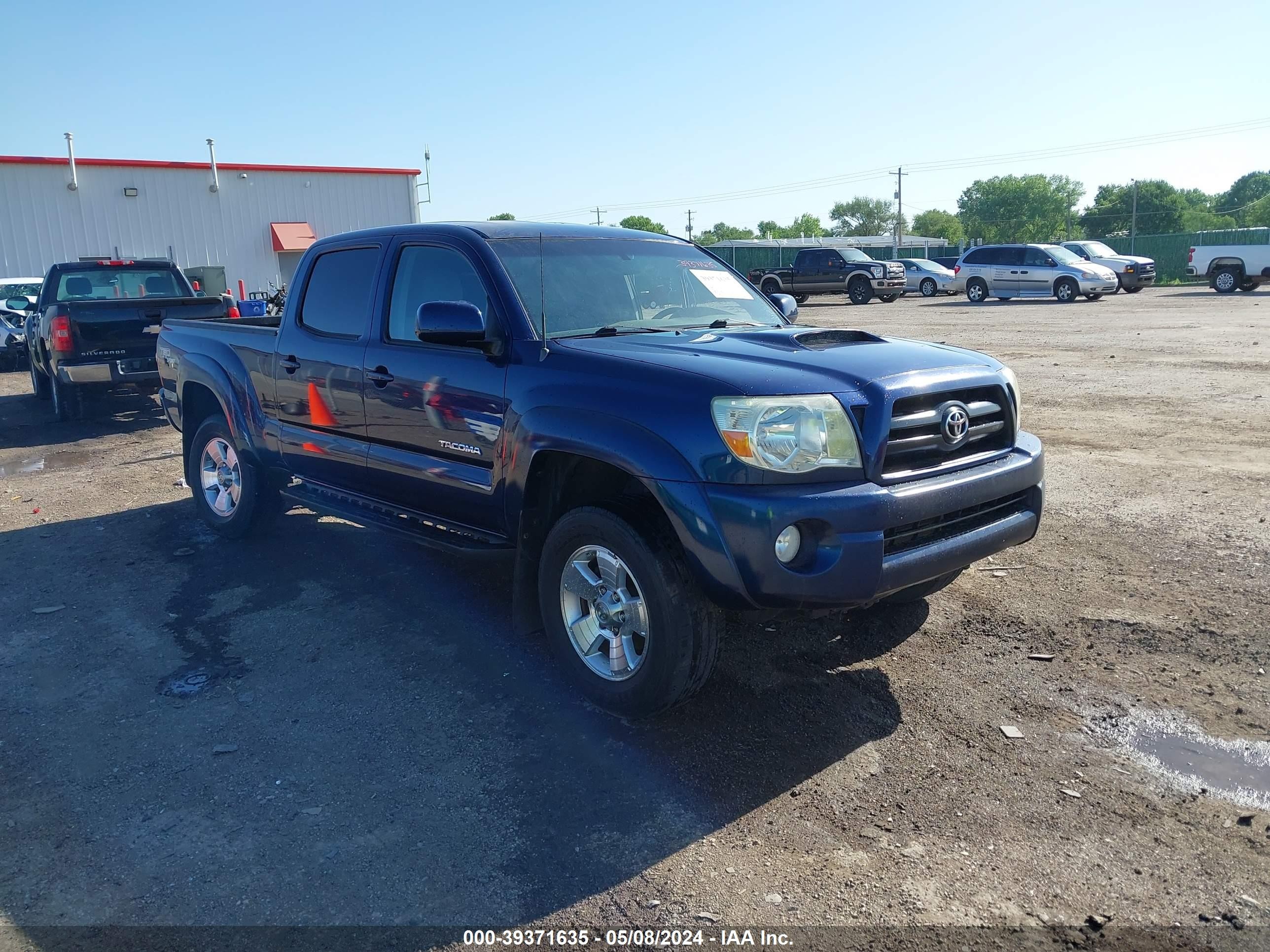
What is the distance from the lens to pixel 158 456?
984cm

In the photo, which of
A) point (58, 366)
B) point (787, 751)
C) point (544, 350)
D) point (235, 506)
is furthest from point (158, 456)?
point (787, 751)

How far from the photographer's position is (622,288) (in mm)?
4770

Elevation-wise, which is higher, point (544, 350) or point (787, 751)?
point (544, 350)

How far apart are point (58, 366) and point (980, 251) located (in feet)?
87.9

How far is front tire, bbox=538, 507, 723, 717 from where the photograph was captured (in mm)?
3555

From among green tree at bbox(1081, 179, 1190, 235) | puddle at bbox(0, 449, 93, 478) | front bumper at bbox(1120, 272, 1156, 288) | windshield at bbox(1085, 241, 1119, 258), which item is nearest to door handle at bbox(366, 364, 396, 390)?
puddle at bbox(0, 449, 93, 478)

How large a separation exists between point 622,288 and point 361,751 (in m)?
2.43

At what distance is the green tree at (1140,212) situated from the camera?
99.3 meters

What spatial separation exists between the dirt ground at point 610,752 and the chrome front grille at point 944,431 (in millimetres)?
995

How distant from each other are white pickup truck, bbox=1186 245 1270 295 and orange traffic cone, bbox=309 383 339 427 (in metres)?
32.1

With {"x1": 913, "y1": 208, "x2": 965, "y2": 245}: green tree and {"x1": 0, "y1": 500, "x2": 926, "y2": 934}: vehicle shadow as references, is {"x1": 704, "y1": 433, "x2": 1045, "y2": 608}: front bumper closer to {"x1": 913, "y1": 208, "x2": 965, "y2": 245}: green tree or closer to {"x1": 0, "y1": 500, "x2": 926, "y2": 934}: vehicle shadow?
{"x1": 0, "y1": 500, "x2": 926, "y2": 934}: vehicle shadow

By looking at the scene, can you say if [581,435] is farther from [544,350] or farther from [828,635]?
[828,635]

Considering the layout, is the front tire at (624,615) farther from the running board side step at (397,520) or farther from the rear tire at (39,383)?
the rear tire at (39,383)

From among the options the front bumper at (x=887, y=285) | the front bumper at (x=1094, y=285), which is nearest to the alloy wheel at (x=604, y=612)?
the front bumper at (x=1094, y=285)
